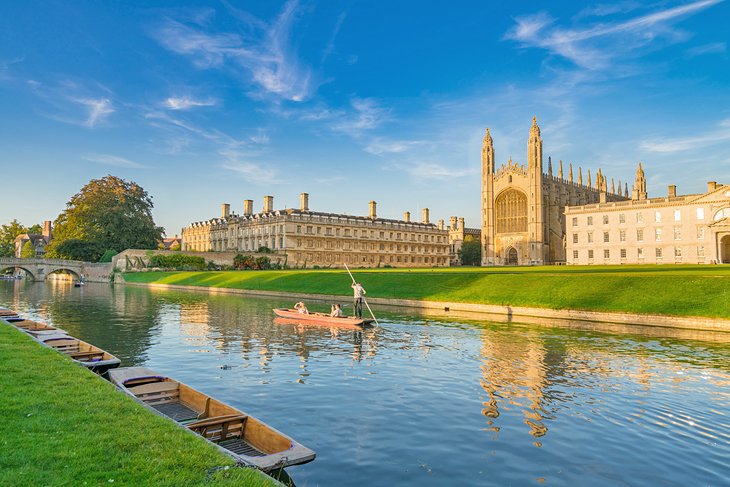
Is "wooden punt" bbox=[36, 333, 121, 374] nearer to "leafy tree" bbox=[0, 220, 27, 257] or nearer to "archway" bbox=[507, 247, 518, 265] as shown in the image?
"archway" bbox=[507, 247, 518, 265]

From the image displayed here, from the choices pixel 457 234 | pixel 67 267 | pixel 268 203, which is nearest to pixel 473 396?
pixel 67 267

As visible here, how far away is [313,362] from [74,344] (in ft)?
24.3

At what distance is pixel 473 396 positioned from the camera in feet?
39.5

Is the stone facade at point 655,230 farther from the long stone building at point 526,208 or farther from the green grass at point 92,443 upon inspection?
the green grass at point 92,443

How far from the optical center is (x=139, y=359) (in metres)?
16.4

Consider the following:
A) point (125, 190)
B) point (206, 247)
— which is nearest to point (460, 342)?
point (125, 190)

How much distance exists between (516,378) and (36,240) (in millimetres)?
179338

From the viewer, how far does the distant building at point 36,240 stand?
15089 centimetres

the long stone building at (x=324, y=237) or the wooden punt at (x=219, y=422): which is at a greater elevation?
the long stone building at (x=324, y=237)

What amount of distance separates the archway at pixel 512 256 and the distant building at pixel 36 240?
5350 inches

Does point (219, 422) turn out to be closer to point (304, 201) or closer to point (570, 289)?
point (570, 289)

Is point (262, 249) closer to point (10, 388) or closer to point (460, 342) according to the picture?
point (460, 342)

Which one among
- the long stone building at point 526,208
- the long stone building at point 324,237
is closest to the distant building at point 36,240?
the long stone building at point 324,237

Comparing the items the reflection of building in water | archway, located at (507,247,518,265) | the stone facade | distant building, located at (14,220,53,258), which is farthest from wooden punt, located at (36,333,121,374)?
distant building, located at (14,220,53,258)
